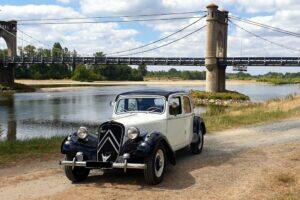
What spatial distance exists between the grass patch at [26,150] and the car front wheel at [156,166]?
4792 mm

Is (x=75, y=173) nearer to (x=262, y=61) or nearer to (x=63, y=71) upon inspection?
(x=262, y=61)

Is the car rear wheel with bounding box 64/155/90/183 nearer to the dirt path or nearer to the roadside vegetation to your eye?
the dirt path

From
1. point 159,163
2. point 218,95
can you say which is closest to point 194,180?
point 159,163

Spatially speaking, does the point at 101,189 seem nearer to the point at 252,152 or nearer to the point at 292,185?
the point at 292,185

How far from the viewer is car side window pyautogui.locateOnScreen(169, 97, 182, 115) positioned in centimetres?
1191

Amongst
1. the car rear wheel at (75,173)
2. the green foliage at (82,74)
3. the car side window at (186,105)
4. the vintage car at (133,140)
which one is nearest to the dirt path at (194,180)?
the car rear wheel at (75,173)

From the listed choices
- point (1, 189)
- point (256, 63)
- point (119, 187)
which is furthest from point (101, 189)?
point (256, 63)

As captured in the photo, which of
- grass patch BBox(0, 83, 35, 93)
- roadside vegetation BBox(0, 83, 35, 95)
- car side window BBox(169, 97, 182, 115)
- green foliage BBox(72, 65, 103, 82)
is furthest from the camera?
green foliage BBox(72, 65, 103, 82)

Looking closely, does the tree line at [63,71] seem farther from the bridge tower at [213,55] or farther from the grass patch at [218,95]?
the grass patch at [218,95]

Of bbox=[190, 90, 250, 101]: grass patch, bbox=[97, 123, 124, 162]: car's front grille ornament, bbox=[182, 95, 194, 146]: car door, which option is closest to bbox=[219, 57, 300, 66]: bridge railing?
bbox=[190, 90, 250, 101]: grass patch

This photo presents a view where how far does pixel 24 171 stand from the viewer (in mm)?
11945

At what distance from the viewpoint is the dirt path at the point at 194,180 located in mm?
9469

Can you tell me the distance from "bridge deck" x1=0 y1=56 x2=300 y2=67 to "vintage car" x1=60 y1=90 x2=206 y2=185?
71.3 meters

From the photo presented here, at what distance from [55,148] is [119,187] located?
6.11 m
